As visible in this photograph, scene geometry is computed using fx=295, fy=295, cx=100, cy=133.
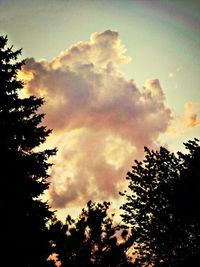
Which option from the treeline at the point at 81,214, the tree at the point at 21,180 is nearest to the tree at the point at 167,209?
the treeline at the point at 81,214

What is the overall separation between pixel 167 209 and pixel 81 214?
176 inches

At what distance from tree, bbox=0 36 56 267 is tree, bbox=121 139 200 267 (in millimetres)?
5379

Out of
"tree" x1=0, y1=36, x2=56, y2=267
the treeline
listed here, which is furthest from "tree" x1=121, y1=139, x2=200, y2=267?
"tree" x1=0, y1=36, x2=56, y2=267

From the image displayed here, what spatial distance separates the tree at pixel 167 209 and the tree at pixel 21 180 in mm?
5379

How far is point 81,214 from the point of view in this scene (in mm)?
13570

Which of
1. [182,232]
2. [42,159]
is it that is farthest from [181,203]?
[42,159]

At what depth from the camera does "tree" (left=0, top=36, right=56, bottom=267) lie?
10.8 meters

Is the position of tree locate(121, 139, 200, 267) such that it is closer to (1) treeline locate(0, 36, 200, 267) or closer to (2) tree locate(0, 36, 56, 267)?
(1) treeline locate(0, 36, 200, 267)

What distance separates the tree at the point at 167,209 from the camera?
1402 cm

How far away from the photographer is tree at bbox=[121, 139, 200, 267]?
14.0 m

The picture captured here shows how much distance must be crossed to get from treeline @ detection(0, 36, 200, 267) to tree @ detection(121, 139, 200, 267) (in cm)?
4

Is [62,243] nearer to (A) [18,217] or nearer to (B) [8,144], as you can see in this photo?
(A) [18,217]

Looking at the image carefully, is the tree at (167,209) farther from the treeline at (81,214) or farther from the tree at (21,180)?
the tree at (21,180)

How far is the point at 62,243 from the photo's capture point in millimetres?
12438
